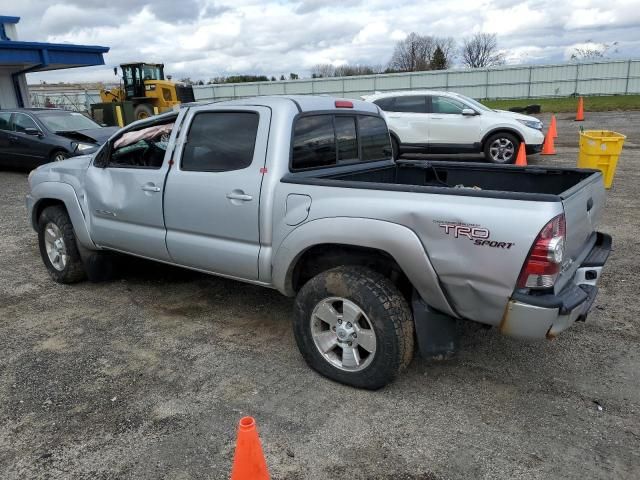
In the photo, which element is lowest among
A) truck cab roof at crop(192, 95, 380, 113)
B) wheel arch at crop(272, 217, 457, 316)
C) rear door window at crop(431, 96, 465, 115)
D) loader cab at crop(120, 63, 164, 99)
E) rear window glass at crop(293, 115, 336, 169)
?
wheel arch at crop(272, 217, 457, 316)

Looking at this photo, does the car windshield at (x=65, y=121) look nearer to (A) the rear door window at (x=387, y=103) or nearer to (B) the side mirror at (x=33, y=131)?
(B) the side mirror at (x=33, y=131)

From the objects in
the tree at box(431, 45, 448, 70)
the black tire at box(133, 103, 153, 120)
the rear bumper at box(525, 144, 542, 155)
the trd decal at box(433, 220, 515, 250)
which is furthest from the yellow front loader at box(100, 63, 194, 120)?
the tree at box(431, 45, 448, 70)

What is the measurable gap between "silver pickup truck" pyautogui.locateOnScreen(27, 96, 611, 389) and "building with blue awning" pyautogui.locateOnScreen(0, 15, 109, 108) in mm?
17330

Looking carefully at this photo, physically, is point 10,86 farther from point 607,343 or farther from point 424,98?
point 607,343

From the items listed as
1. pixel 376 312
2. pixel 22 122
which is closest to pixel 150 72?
pixel 22 122

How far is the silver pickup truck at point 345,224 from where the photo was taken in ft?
8.84

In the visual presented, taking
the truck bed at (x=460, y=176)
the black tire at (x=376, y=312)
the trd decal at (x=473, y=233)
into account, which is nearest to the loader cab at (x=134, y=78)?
the truck bed at (x=460, y=176)

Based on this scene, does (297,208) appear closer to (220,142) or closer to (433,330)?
(220,142)

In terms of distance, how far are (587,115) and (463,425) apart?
25.1m

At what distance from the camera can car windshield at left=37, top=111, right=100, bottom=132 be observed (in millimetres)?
12297

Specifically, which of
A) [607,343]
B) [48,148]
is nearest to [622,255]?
[607,343]

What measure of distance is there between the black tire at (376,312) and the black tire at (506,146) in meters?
9.17

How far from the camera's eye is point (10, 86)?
21.0 m

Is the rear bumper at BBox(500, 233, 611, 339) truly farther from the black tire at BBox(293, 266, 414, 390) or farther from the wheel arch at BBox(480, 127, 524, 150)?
the wheel arch at BBox(480, 127, 524, 150)
